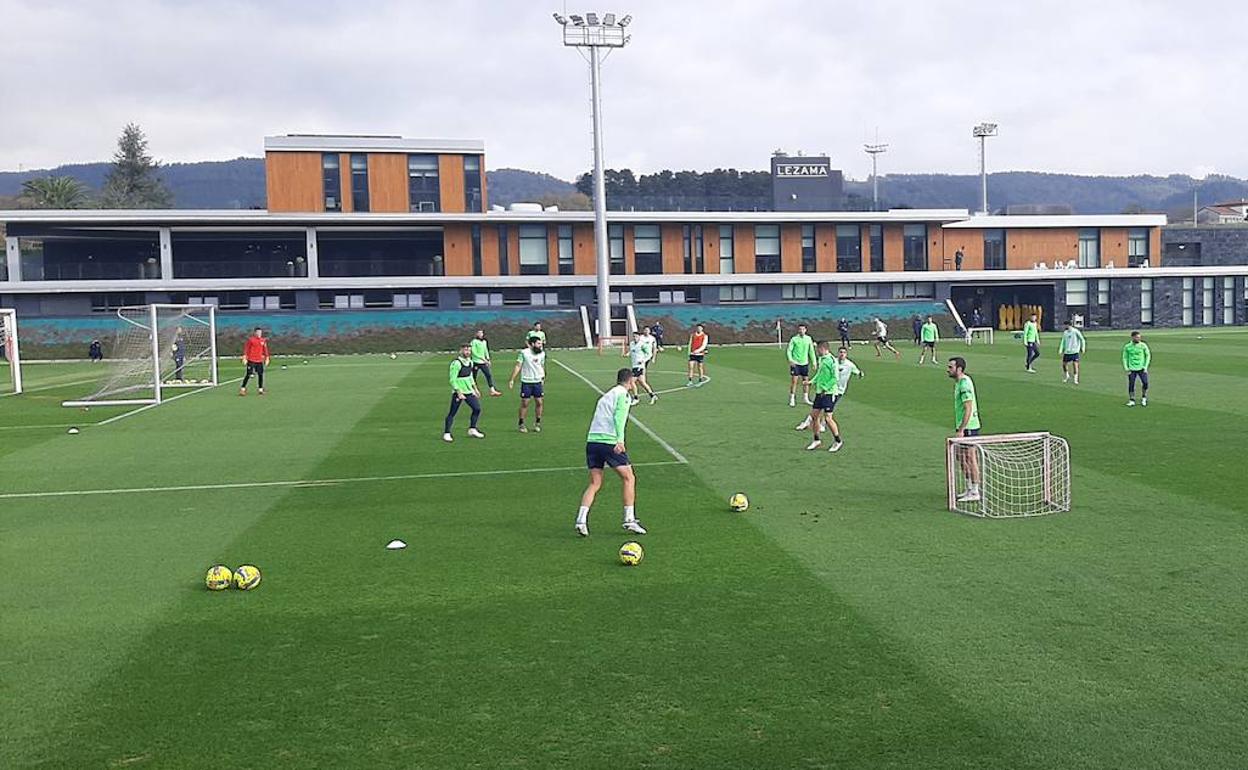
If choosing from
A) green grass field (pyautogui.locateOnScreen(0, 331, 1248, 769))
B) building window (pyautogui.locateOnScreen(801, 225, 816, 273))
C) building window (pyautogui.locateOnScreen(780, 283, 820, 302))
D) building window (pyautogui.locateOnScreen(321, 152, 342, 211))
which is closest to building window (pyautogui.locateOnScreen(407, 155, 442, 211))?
building window (pyautogui.locateOnScreen(321, 152, 342, 211))

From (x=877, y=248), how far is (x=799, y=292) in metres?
6.52

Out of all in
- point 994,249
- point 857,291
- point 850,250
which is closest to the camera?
point 857,291

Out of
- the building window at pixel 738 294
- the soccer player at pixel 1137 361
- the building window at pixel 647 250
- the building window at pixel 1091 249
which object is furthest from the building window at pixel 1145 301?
the soccer player at pixel 1137 361

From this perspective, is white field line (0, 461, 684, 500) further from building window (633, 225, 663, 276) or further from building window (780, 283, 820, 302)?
building window (780, 283, 820, 302)

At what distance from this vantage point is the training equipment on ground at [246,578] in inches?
409

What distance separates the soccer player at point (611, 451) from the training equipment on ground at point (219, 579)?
389cm

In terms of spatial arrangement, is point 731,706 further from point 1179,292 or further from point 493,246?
point 1179,292

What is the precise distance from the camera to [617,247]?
68.2 metres

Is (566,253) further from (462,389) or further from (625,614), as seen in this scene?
(625,614)

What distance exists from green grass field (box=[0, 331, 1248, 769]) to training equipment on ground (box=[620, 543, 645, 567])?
18 centimetres

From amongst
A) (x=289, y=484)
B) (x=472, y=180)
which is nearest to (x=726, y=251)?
(x=472, y=180)

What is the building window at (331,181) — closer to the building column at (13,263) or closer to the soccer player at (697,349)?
the building column at (13,263)

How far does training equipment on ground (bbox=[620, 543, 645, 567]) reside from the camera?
11.0 metres

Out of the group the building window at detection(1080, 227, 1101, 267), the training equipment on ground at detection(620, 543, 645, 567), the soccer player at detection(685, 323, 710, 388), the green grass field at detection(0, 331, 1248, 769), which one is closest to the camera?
the green grass field at detection(0, 331, 1248, 769)
